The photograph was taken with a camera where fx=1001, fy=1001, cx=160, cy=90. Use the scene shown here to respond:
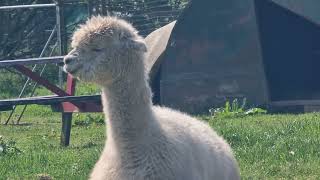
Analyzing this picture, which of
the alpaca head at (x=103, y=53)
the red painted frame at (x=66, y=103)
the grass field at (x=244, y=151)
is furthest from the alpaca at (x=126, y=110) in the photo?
the red painted frame at (x=66, y=103)

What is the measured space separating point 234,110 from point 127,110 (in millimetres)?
8233

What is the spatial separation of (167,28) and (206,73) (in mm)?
1043

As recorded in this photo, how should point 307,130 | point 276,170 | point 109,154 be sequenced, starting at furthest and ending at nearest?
point 307,130 < point 276,170 < point 109,154

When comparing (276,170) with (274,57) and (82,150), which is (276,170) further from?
(274,57)

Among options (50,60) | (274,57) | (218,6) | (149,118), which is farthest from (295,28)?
(149,118)

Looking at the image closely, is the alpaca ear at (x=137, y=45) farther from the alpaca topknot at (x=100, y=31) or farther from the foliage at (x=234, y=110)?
the foliage at (x=234, y=110)

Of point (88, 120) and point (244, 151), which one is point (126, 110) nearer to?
point (244, 151)

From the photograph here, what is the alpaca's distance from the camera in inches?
248

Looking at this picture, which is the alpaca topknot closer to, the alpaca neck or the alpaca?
the alpaca

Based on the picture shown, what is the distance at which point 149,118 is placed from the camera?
6.49m

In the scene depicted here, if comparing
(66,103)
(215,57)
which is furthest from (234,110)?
(66,103)

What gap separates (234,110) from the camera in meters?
14.6

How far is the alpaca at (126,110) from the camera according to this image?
6.29 m

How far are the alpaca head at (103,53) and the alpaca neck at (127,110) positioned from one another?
78 millimetres
